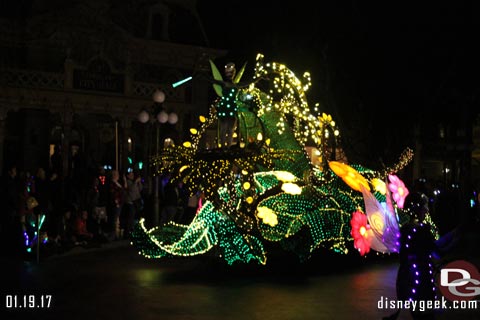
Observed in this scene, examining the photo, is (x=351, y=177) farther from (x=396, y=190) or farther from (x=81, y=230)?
(x=81, y=230)

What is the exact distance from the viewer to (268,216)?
44.5 feet

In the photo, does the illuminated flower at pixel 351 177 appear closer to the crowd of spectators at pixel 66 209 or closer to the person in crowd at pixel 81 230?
the crowd of spectators at pixel 66 209

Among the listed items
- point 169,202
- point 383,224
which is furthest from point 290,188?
point 169,202

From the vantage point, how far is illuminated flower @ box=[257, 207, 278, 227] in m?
13.6

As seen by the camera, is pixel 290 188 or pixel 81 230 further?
pixel 81 230

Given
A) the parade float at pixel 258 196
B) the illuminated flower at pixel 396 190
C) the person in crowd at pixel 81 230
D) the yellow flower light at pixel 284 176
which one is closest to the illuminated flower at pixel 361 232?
the parade float at pixel 258 196

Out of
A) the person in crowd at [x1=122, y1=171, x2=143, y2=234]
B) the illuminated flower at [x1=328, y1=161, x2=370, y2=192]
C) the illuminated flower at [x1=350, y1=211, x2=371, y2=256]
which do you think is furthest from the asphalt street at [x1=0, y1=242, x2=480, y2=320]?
the person in crowd at [x1=122, y1=171, x2=143, y2=234]

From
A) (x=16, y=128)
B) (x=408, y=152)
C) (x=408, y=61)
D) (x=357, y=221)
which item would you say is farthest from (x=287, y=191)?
(x=16, y=128)

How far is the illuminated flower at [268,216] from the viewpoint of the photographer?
1355 centimetres

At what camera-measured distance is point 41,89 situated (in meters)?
24.5

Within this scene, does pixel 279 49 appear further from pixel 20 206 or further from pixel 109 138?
pixel 20 206

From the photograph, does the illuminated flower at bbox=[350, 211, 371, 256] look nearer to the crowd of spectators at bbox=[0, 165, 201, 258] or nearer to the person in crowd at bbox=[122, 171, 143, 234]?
the crowd of spectators at bbox=[0, 165, 201, 258]
